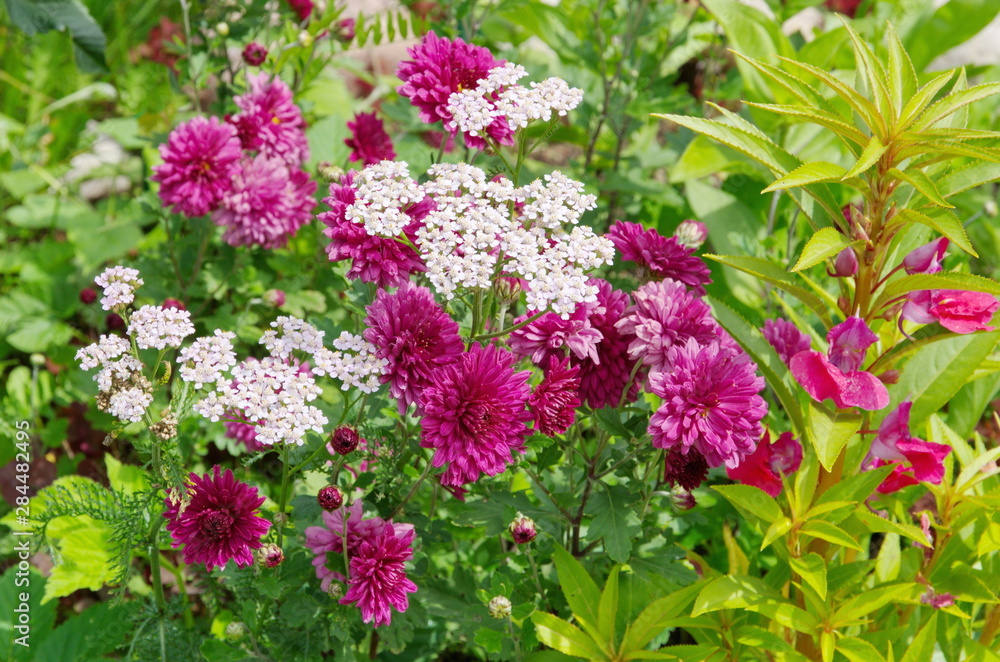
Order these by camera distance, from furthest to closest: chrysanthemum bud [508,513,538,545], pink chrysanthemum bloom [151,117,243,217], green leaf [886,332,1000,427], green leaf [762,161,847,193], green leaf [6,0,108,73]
Answer: 1. green leaf [6,0,108,73]
2. pink chrysanthemum bloom [151,117,243,217]
3. green leaf [886,332,1000,427]
4. chrysanthemum bud [508,513,538,545]
5. green leaf [762,161,847,193]

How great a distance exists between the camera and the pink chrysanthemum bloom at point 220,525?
1219 mm

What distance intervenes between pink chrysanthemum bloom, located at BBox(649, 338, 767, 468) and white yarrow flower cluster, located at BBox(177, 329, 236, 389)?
2.16ft

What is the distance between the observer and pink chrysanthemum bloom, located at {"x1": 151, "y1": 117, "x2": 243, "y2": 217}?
6.03 ft

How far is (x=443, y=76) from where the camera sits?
1.46 m

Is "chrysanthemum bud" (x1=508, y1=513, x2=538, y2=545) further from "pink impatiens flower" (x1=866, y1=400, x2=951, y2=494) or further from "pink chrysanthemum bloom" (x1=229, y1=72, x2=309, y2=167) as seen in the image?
Answer: "pink chrysanthemum bloom" (x1=229, y1=72, x2=309, y2=167)

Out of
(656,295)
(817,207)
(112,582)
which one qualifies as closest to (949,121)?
(817,207)

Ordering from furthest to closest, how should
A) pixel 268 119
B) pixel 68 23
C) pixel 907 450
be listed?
pixel 68 23
pixel 268 119
pixel 907 450

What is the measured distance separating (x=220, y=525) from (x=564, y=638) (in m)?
0.61

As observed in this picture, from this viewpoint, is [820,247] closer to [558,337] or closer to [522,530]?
[558,337]

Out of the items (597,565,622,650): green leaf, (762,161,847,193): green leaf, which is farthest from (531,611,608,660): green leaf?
(762,161,847,193): green leaf

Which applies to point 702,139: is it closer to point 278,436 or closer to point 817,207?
point 817,207

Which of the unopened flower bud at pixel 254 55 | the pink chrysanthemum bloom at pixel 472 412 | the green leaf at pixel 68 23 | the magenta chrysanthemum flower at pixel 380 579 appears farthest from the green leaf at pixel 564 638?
the green leaf at pixel 68 23

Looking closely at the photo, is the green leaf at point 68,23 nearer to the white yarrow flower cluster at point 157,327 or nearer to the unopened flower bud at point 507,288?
the white yarrow flower cluster at point 157,327

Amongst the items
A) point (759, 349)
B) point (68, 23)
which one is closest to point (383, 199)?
point (759, 349)
